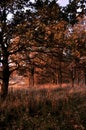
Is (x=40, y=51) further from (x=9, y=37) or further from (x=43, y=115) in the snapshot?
(x=43, y=115)

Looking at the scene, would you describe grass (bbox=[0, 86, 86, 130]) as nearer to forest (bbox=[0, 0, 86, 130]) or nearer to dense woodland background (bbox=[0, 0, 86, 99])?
forest (bbox=[0, 0, 86, 130])

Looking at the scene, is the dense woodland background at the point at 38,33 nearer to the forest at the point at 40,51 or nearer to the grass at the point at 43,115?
the forest at the point at 40,51

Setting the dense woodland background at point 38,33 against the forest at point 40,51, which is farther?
the dense woodland background at point 38,33

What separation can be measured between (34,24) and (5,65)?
311 centimetres

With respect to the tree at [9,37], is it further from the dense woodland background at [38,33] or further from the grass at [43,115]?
the grass at [43,115]

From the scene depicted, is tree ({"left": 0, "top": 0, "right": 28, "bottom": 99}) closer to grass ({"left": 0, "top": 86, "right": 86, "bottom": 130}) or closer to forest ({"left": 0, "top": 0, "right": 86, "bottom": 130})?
forest ({"left": 0, "top": 0, "right": 86, "bottom": 130})

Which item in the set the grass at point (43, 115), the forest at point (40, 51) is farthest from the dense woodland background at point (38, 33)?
the grass at point (43, 115)

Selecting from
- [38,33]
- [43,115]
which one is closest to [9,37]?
[38,33]

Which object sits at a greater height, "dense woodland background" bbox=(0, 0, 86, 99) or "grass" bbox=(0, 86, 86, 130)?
"dense woodland background" bbox=(0, 0, 86, 99)

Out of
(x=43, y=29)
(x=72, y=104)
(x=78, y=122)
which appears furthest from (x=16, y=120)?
(x=43, y=29)

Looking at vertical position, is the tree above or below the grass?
above

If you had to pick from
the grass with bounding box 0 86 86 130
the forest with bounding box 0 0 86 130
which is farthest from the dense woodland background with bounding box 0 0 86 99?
the grass with bounding box 0 86 86 130

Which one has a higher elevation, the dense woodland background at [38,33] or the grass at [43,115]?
the dense woodland background at [38,33]

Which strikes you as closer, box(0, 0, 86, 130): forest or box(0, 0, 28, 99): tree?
box(0, 0, 86, 130): forest
